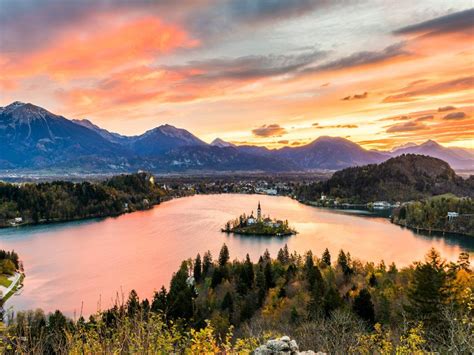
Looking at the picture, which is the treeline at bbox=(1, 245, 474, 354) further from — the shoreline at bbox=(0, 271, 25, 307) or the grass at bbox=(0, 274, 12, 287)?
the grass at bbox=(0, 274, 12, 287)

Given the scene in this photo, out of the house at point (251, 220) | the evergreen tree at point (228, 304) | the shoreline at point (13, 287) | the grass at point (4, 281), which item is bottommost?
the shoreline at point (13, 287)

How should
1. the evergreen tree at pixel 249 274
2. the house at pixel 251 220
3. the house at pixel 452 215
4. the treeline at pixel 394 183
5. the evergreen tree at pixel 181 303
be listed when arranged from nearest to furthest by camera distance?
1. the evergreen tree at pixel 181 303
2. the evergreen tree at pixel 249 274
3. the house at pixel 251 220
4. the house at pixel 452 215
5. the treeline at pixel 394 183

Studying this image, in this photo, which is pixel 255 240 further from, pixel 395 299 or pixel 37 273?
pixel 395 299

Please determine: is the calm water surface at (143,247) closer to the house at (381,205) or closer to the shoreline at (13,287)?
the shoreline at (13,287)

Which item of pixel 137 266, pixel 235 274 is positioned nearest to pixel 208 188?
pixel 137 266

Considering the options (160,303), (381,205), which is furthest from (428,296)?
(381,205)

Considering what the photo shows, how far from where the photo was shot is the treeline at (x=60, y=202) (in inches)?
1857

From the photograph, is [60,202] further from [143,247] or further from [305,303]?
[305,303]

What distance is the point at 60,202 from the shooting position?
50.7m

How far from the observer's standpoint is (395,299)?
15008mm

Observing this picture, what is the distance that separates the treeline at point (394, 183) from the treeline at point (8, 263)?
52408 mm

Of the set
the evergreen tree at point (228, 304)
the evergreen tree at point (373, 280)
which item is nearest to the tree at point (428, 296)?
the evergreen tree at point (373, 280)

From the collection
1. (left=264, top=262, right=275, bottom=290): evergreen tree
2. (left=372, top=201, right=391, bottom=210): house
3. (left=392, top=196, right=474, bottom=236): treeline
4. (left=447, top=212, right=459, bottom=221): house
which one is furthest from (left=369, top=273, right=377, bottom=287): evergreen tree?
(left=372, top=201, right=391, bottom=210): house

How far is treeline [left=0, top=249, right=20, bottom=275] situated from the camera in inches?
932
